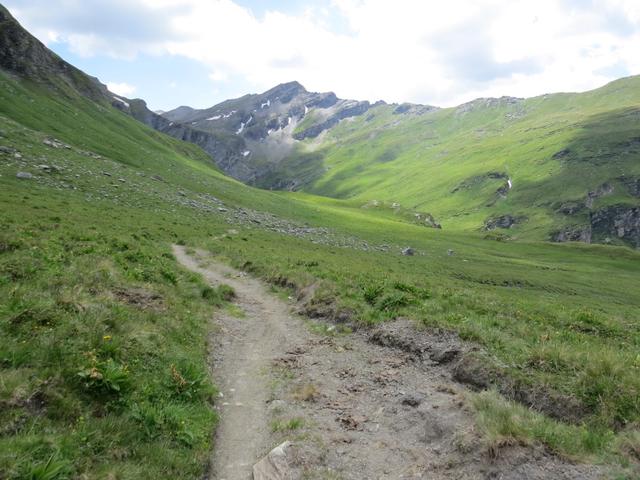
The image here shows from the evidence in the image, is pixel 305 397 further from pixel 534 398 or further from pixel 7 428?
pixel 7 428

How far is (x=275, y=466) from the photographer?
885 cm

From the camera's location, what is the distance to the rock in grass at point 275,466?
8633 mm

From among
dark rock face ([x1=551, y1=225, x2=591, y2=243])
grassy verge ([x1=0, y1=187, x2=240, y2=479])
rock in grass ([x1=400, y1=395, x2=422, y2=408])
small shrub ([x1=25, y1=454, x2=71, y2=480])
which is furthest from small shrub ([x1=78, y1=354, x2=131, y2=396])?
dark rock face ([x1=551, y1=225, x2=591, y2=243])

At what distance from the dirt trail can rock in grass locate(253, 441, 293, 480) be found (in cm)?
17

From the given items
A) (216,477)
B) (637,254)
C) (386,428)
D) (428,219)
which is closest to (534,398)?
(386,428)

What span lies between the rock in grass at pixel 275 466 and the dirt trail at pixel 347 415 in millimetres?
175

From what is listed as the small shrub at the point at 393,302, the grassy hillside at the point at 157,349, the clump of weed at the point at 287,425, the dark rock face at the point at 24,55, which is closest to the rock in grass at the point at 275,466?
the clump of weed at the point at 287,425

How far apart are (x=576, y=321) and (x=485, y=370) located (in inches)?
409

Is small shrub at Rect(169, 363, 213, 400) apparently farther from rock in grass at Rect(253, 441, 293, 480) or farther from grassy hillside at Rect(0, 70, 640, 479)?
rock in grass at Rect(253, 441, 293, 480)

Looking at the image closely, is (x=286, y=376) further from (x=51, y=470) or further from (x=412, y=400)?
(x=51, y=470)

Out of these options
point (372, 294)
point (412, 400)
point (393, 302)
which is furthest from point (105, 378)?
point (372, 294)

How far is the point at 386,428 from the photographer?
10.8 meters

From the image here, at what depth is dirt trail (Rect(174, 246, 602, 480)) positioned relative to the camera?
28.5ft

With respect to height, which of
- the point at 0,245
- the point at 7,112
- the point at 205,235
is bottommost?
the point at 205,235
